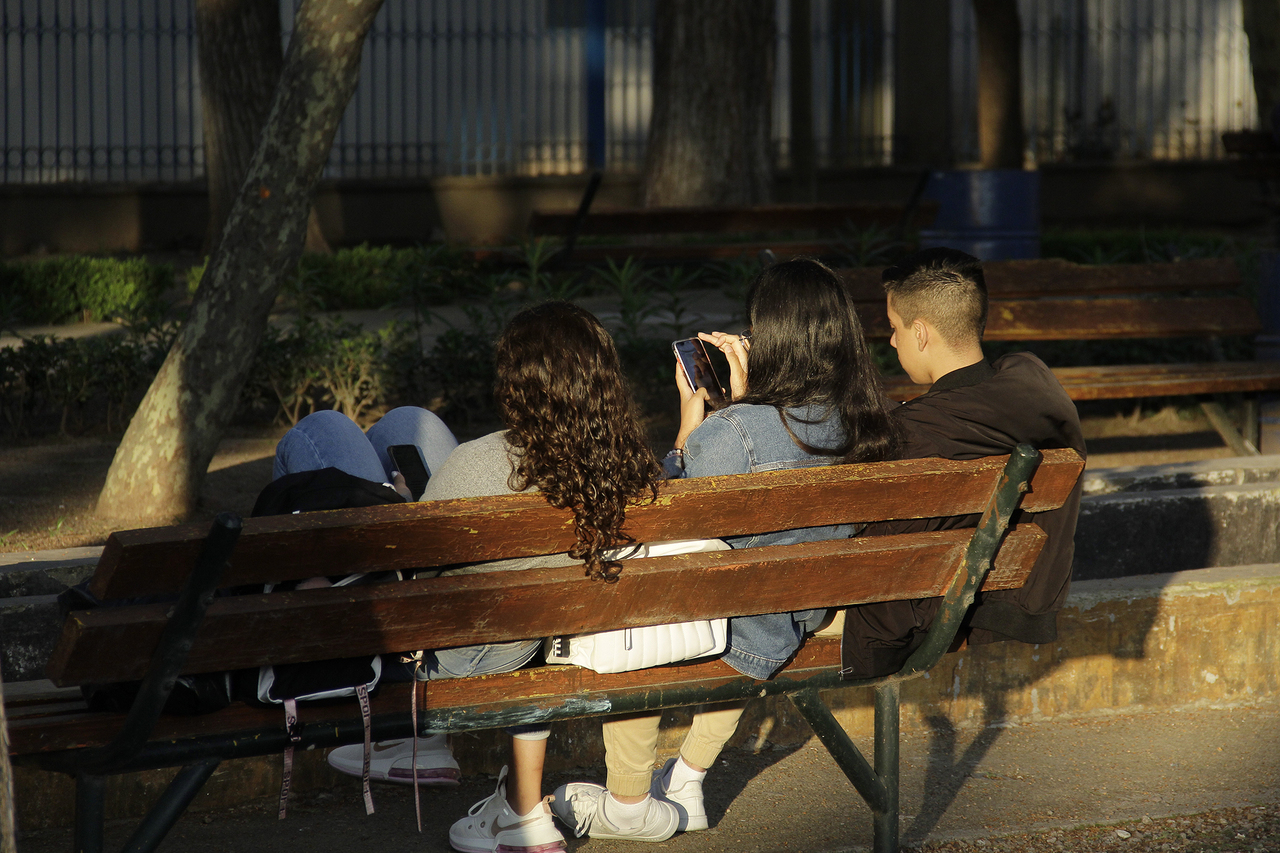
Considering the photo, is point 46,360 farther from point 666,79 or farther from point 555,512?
point 666,79

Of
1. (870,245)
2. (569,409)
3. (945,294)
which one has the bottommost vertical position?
(569,409)

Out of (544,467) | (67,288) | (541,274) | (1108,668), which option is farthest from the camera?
(67,288)

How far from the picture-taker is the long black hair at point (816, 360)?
2736 mm

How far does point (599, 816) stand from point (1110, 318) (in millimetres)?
3981

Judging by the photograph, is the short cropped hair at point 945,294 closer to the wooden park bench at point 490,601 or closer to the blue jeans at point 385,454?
the wooden park bench at point 490,601

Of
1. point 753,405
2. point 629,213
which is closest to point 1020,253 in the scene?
point 629,213

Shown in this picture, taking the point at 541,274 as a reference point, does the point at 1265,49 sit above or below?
above

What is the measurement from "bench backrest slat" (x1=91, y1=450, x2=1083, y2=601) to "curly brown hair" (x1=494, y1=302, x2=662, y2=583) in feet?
0.27

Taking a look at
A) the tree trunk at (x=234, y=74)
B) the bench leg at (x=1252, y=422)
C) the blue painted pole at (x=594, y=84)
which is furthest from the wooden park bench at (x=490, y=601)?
the blue painted pole at (x=594, y=84)

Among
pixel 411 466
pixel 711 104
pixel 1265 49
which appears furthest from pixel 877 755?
pixel 711 104

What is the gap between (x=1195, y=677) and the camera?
365cm

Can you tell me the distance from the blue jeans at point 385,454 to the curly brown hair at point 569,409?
14.3 inches

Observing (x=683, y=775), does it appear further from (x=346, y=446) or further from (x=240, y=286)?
(x=240, y=286)

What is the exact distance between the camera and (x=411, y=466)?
3.30m
